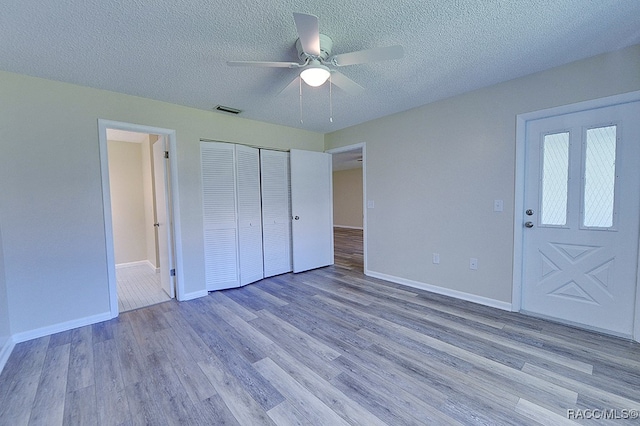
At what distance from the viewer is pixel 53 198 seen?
2.47 m

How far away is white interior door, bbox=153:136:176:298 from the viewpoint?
10.8 feet

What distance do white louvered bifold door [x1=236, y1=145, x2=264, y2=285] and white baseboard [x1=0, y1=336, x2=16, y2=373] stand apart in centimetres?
215

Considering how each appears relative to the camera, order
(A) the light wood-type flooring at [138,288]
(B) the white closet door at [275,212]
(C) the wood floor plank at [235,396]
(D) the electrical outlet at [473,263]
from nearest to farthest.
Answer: (C) the wood floor plank at [235,396], (D) the electrical outlet at [473,263], (A) the light wood-type flooring at [138,288], (B) the white closet door at [275,212]

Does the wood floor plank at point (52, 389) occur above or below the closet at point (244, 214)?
below

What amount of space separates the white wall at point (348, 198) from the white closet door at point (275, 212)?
5954mm

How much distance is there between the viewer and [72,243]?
257 centimetres

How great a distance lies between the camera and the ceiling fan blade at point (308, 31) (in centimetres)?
137

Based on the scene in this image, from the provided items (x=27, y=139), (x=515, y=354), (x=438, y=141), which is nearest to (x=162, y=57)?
(x=27, y=139)

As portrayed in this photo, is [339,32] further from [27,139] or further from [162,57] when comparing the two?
[27,139]

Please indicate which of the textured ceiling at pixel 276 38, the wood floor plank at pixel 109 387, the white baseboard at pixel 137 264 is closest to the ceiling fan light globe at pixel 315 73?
the textured ceiling at pixel 276 38

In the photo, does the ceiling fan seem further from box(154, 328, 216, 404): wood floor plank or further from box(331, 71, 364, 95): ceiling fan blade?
box(154, 328, 216, 404): wood floor plank

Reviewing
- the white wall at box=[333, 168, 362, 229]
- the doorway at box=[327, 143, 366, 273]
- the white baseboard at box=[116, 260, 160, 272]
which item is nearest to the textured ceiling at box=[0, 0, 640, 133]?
the white baseboard at box=[116, 260, 160, 272]

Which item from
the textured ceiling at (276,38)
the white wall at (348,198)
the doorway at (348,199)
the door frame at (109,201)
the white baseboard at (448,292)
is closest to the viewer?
the textured ceiling at (276,38)

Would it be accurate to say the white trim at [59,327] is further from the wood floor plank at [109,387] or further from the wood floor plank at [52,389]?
the wood floor plank at [109,387]
